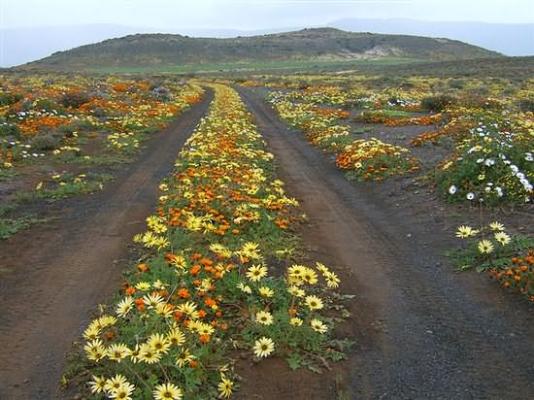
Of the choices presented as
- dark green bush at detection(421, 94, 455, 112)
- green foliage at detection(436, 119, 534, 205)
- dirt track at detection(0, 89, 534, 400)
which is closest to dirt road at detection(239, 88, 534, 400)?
dirt track at detection(0, 89, 534, 400)

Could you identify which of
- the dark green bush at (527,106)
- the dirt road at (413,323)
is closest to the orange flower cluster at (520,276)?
the dirt road at (413,323)

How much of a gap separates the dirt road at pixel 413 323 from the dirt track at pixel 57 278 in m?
2.12

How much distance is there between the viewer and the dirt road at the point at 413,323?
520 cm

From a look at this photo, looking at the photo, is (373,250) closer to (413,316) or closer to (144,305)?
(413,316)

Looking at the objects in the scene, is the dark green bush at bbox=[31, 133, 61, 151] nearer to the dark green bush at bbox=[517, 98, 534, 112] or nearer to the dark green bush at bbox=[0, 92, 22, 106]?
the dark green bush at bbox=[0, 92, 22, 106]

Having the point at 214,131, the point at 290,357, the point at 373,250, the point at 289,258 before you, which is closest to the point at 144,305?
the point at 290,357

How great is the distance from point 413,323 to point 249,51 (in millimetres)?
174793

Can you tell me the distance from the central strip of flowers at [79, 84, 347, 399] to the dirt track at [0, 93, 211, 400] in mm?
422

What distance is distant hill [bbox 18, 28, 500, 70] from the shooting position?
16450 cm

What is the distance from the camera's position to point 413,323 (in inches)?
254

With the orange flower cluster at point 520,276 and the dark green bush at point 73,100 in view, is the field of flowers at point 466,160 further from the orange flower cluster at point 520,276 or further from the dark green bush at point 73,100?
the dark green bush at point 73,100

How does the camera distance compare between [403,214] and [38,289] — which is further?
[403,214]

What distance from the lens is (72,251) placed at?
8648 mm

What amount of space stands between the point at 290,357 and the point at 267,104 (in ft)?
106
